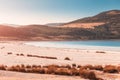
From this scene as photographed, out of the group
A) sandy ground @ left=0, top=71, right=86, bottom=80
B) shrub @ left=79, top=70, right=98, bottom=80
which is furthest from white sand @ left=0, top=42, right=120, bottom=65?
shrub @ left=79, top=70, right=98, bottom=80

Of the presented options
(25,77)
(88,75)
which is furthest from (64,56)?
(25,77)

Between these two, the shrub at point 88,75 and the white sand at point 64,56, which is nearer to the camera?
the shrub at point 88,75

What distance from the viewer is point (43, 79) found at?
15703mm

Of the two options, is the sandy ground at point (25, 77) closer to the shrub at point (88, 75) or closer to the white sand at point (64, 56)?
the shrub at point (88, 75)

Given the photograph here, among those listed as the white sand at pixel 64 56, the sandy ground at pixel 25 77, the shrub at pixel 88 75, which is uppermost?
the sandy ground at pixel 25 77

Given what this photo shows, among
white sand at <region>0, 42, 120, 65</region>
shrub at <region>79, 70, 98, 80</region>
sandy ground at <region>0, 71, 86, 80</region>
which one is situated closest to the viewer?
sandy ground at <region>0, 71, 86, 80</region>

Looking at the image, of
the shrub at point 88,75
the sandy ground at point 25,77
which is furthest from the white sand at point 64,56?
the shrub at point 88,75

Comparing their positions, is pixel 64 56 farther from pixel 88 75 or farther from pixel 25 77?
pixel 25 77

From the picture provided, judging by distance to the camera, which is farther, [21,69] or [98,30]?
[98,30]

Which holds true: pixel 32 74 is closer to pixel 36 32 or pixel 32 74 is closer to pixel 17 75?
pixel 17 75

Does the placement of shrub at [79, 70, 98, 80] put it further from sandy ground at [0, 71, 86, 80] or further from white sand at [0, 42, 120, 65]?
white sand at [0, 42, 120, 65]

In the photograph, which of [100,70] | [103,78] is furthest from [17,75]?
[100,70]

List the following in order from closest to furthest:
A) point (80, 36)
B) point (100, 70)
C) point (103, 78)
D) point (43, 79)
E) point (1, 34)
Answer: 1. point (43, 79)
2. point (103, 78)
3. point (100, 70)
4. point (1, 34)
5. point (80, 36)

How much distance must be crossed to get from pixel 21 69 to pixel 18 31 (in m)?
163
